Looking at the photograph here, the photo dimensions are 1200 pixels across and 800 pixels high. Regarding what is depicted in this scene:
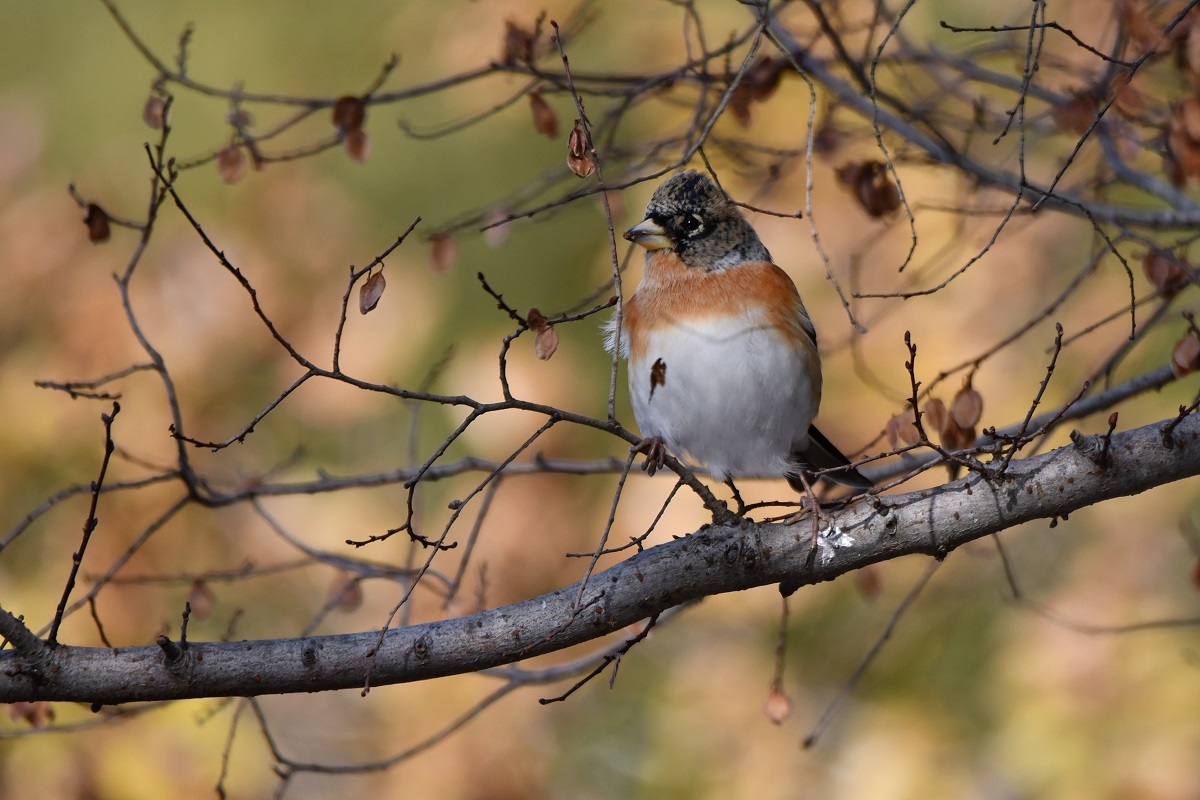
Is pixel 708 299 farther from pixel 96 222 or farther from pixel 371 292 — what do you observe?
pixel 96 222

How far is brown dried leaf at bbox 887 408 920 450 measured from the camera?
3.39 meters

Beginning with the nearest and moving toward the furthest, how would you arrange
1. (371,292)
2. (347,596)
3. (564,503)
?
(371,292)
(347,596)
(564,503)

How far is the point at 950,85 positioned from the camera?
13.7 ft

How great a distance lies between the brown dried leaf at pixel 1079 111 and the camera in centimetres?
364

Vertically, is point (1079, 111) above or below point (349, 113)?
below

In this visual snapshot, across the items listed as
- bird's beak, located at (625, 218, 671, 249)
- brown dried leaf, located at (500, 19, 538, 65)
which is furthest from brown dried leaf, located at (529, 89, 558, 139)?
bird's beak, located at (625, 218, 671, 249)

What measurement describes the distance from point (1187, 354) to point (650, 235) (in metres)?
1.62

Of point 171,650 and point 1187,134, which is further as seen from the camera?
point 1187,134

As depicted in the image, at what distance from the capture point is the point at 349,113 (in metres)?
3.80

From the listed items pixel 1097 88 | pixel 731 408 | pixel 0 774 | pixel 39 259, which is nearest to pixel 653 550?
pixel 731 408

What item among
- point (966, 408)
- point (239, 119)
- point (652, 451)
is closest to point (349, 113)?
point (239, 119)

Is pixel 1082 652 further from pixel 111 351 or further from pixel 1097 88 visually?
pixel 111 351

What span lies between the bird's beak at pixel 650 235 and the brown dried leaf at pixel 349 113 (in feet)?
3.01

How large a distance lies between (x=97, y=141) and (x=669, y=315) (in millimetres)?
5497
